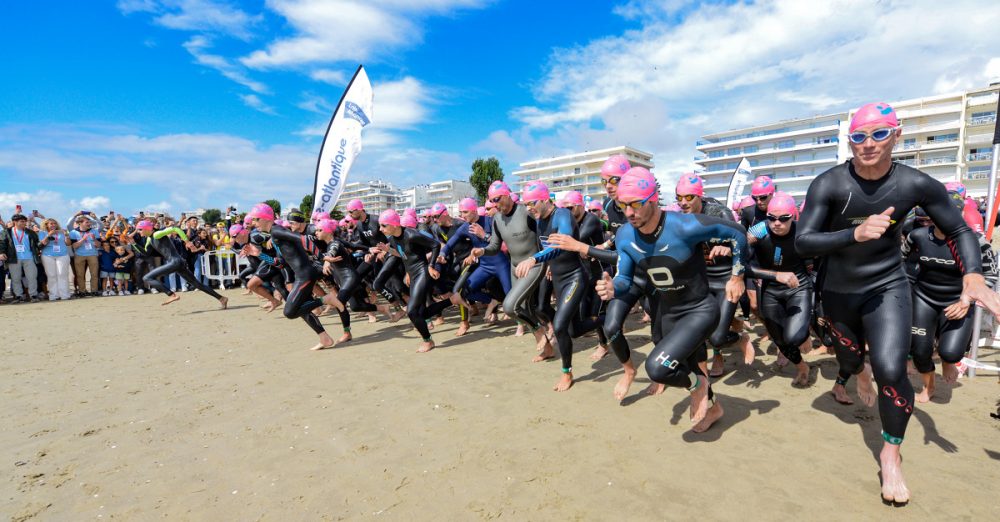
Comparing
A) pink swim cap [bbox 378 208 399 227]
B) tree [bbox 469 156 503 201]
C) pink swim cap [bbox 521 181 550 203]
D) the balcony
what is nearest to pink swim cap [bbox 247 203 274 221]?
pink swim cap [bbox 378 208 399 227]

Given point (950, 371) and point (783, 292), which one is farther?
point (783, 292)

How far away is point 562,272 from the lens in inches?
223

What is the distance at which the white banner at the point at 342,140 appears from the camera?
12.3m

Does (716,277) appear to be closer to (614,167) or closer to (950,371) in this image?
(614,167)

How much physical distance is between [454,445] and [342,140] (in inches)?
417

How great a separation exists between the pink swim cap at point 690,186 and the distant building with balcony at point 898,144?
196ft

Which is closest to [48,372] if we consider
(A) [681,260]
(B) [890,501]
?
(A) [681,260]

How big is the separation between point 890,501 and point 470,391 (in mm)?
3633

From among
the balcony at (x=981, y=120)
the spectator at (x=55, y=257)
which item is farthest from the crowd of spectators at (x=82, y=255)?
the balcony at (x=981, y=120)

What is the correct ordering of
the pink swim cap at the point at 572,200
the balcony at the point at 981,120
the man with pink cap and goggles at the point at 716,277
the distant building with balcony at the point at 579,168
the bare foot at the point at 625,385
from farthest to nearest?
the distant building with balcony at the point at 579,168, the balcony at the point at 981,120, the pink swim cap at the point at 572,200, the man with pink cap and goggles at the point at 716,277, the bare foot at the point at 625,385

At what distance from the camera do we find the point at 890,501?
2.84 m

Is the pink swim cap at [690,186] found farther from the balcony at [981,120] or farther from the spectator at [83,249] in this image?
the balcony at [981,120]

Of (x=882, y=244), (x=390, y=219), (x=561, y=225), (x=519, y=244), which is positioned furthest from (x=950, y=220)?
(x=390, y=219)

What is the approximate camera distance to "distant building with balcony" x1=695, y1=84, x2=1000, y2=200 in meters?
65.1
